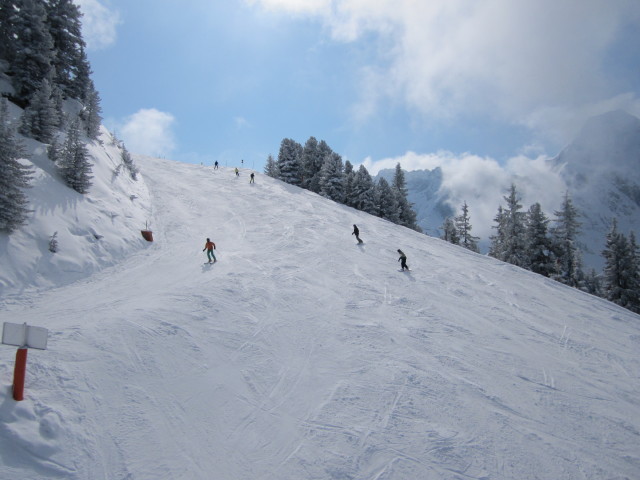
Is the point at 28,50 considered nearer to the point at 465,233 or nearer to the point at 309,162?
the point at 309,162

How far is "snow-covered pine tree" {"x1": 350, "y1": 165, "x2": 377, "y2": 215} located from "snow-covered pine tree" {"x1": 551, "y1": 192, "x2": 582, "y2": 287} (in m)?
19.9

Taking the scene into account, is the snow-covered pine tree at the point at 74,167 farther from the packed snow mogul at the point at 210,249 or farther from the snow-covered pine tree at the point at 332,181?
the snow-covered pine tree at the point at 332,181

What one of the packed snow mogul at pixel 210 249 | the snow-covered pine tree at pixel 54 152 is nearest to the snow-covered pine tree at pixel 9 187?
the snow-covered pine tree at pixel 54 152

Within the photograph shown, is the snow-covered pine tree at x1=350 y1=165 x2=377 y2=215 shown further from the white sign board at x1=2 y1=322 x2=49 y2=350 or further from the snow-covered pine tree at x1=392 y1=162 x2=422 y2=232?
the white sign board at x1=2 y1=322 x2=49 y2=350

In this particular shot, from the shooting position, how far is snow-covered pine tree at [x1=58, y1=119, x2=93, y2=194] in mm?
17547

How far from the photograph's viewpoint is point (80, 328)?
835 centimetres

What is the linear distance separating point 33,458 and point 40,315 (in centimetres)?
545

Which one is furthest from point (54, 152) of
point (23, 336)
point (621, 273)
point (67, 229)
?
point (621, 273)

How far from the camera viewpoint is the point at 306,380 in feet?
26.5

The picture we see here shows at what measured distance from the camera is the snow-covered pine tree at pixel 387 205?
47.6m

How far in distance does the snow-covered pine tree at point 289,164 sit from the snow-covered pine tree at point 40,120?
36423mm

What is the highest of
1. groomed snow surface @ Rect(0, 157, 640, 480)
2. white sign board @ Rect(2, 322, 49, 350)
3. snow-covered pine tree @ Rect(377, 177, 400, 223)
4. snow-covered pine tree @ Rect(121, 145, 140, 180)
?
snow-covered pine tree @ Rect(377, 177, 400, 223)

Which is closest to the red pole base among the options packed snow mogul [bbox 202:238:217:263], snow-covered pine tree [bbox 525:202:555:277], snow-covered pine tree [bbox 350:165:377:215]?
packed snow mogul [bbox 202:238:217:263]

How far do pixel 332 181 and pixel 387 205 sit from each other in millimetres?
7815
